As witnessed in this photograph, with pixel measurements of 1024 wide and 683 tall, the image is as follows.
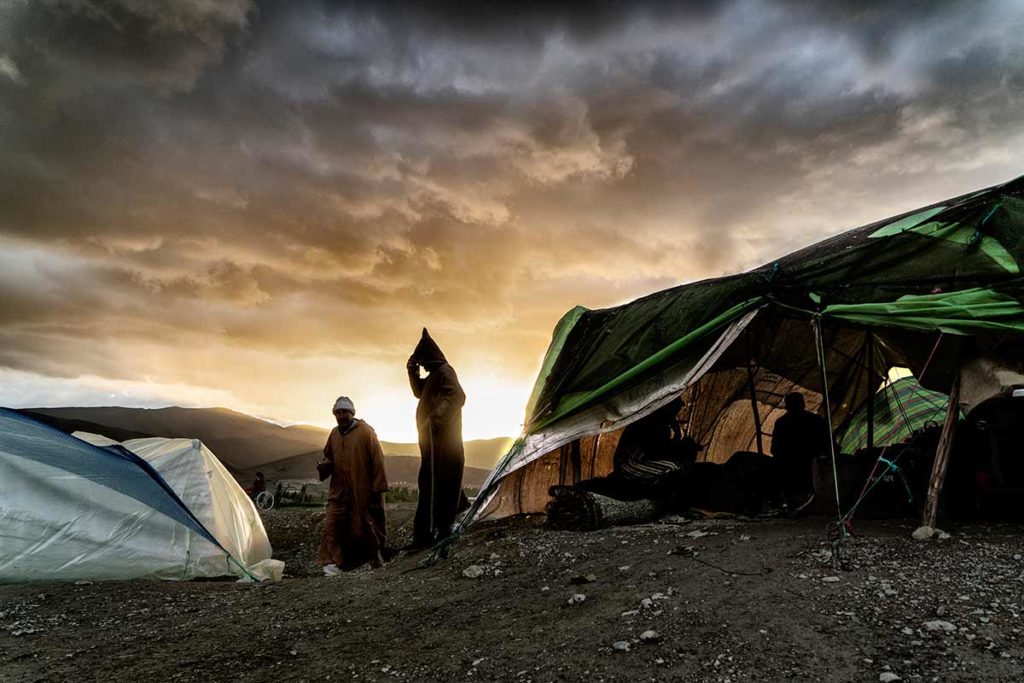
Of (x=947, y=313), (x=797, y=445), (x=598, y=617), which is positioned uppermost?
(x=947, y=313)

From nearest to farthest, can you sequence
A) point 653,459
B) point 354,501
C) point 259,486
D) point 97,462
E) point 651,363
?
point 651,363 < point 97,462 < point 653,459 < point 354,501 < point 259,486

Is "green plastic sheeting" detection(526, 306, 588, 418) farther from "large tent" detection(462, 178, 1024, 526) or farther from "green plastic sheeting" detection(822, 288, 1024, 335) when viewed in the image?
"green plastic sheeting" detection(822, 288, 1024, 335)

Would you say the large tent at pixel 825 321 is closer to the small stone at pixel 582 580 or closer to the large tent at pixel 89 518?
the small stone at pixel 582 580

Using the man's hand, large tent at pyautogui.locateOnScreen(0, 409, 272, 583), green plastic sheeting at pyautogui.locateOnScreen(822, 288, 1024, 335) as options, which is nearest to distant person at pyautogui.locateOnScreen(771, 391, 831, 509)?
green plastic sheeting at pyautogui.locateOnScreen(822, 288, 1024, 335)

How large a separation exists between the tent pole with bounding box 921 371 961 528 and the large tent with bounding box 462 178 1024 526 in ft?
0.21

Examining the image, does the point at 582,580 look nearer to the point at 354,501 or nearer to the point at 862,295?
the point at 862,295

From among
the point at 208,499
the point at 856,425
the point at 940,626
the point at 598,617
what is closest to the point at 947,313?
the point at 940,626

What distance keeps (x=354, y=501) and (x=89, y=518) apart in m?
2.72

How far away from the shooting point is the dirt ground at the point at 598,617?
3.28m

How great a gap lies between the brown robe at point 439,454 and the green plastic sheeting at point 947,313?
14.3 ft

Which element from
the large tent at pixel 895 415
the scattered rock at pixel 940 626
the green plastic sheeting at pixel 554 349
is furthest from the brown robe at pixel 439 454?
the large tent at pixel 895 415

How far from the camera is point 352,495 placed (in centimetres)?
818

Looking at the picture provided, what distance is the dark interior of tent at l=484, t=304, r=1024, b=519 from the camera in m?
5.38

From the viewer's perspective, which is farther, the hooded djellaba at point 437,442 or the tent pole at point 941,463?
the hooded djellaba at point 437,442
